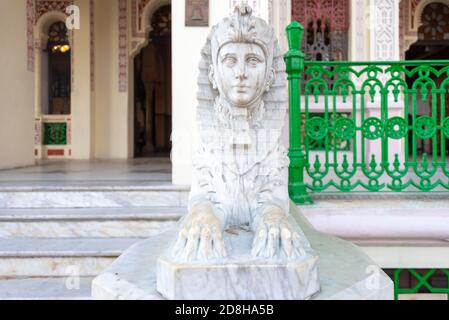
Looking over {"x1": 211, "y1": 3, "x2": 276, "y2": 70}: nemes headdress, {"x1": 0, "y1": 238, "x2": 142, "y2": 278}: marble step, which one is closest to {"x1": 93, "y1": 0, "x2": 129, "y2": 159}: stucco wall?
{"x1": 0, "y1": 238, "x2": 142, "y2": 278}: marble step

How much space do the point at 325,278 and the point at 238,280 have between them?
43 cm

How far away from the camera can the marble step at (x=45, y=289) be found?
2.44 metres

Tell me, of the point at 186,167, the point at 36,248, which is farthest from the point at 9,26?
the point at 36,248

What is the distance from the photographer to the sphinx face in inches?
77.7

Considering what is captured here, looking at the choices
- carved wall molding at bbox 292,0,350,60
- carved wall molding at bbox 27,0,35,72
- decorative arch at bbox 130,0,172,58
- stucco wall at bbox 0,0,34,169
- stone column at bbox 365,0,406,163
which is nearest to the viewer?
stucco wall at bbox 0,0,34,169

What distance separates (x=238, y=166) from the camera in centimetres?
216

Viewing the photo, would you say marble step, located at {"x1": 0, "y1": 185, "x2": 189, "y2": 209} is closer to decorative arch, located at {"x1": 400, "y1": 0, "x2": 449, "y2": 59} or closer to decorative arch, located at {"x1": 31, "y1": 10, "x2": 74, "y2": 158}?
decorative arch, located at {"x1": 31, "y1": 10, "x2": 74, "y2": 158}

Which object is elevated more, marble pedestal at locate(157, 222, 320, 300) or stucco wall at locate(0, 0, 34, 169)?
stucco wall at locate(0, 0, 34, 169)

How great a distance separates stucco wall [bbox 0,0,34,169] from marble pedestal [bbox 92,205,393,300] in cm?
430

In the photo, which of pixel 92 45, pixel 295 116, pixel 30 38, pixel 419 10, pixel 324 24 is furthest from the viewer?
pixel 92 45

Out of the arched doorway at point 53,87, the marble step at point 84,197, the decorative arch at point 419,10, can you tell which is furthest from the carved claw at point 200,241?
the decorative arch at point 419,10

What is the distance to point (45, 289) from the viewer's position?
2574mm

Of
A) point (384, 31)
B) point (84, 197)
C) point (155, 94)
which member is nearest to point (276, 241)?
point (84, 197)
